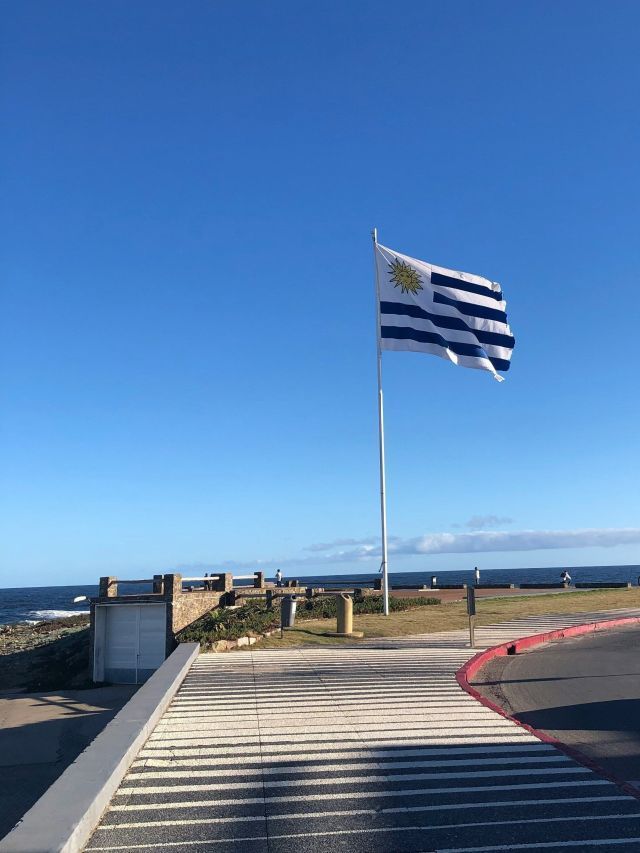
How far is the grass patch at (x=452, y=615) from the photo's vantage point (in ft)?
69.4

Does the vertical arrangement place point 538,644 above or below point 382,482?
below

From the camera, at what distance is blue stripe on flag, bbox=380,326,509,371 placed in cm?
2792

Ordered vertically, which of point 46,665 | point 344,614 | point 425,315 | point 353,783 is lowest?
point 46,665

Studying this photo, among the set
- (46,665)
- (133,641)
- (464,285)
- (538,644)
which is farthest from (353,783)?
(46,665)

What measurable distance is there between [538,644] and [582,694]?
7337 millimetres

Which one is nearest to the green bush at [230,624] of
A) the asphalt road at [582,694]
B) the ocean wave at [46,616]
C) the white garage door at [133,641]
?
the white garage door at [133,641]

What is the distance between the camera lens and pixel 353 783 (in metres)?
7.93

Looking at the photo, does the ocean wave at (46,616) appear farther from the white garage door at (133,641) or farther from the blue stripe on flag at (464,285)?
the blue stripe on flag at (464,285)

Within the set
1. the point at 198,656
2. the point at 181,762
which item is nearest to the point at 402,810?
the point at 181,762

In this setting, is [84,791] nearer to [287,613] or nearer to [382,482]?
[287,613]

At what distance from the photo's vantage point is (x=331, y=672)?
15.3 metres

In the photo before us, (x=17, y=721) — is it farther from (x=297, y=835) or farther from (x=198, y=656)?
(x=297, y=835)

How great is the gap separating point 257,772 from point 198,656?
33.1 ft

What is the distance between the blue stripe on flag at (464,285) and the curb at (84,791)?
67.4 feet
